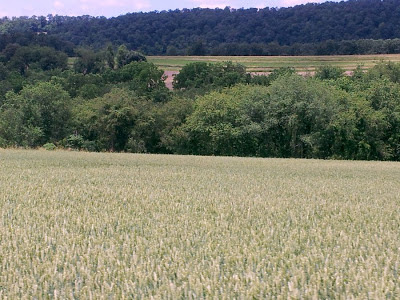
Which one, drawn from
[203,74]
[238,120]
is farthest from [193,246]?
[203,74]

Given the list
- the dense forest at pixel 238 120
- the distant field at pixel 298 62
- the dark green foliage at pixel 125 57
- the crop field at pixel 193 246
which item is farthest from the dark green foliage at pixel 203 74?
the crop field at pixel 193 246

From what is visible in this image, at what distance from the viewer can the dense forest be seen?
6412 centimetres

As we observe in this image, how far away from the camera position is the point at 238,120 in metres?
68.2

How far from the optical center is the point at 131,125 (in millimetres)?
76000

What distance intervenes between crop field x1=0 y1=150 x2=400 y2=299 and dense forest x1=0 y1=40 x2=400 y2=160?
49.6 meters

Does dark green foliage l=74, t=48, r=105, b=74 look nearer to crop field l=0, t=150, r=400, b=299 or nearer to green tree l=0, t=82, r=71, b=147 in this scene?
green tree l=0, t=82, r=71, b=147

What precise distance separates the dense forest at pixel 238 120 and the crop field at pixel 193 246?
163ft

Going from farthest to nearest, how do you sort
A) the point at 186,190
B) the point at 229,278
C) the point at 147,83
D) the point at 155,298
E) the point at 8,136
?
1. the point at 147,83
2. the point at 8,136
3. the point at 186,190
4. the point at 229,278
5. the point at 155,298

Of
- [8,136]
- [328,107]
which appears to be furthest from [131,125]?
[328,107]

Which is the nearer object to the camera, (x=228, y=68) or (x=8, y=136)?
(x=8, y=136)

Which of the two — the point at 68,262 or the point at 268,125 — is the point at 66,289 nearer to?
the point at 68,262

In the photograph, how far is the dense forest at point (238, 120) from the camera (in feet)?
210

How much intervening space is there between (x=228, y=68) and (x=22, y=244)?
10809cm

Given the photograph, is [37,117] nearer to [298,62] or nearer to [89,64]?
[89,64]
